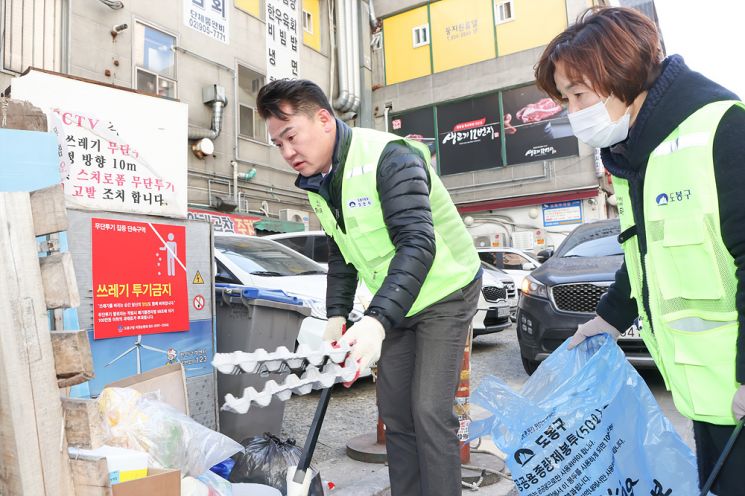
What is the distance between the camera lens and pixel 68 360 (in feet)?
4.71

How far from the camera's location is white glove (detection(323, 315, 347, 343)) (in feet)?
7.09

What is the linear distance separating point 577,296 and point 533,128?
1445 centimetres

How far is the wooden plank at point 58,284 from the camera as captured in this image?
1.46m

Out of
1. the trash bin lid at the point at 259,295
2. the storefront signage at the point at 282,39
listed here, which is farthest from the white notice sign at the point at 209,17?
the trash bin lid at the point at 259,295

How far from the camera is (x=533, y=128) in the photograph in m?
18.1

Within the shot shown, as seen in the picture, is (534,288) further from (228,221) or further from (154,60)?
(154,60)

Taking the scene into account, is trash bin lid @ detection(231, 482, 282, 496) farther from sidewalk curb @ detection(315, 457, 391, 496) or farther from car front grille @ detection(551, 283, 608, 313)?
car front grille @ detection(551, 283, 608, 313)

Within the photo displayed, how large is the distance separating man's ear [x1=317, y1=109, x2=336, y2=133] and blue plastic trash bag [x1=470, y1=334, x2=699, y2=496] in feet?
3.80

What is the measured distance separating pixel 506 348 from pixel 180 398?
5.91m

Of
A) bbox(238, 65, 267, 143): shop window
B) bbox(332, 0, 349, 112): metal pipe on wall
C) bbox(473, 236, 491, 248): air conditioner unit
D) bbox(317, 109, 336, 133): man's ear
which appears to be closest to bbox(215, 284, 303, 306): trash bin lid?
bbox(317, 109, 336, 133): man's ear

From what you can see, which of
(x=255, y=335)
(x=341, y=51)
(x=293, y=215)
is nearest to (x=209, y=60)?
(x=293, y=215)

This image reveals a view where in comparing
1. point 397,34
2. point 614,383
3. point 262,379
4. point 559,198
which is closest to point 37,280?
point 614,383

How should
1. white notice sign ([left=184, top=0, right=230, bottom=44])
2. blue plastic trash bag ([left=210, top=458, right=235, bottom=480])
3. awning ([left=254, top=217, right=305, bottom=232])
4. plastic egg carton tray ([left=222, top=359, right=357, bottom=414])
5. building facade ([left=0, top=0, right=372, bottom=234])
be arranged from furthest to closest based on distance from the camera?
1. awning ([left=254, top=217, right=305, bottom=232])
2. white notice sign ([left=184, top=0, right=230, bottom=44])
3. building facade ([left=0, top=0, right=372, bottom=234])
4. blue plastic trash bag ([left=210, top=458, right=235, bottom=480])
5. plastic egg carton tray ([left=222, top=359, right=357, bottom=414])

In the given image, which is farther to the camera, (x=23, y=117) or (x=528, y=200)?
(x=528, y=200)
